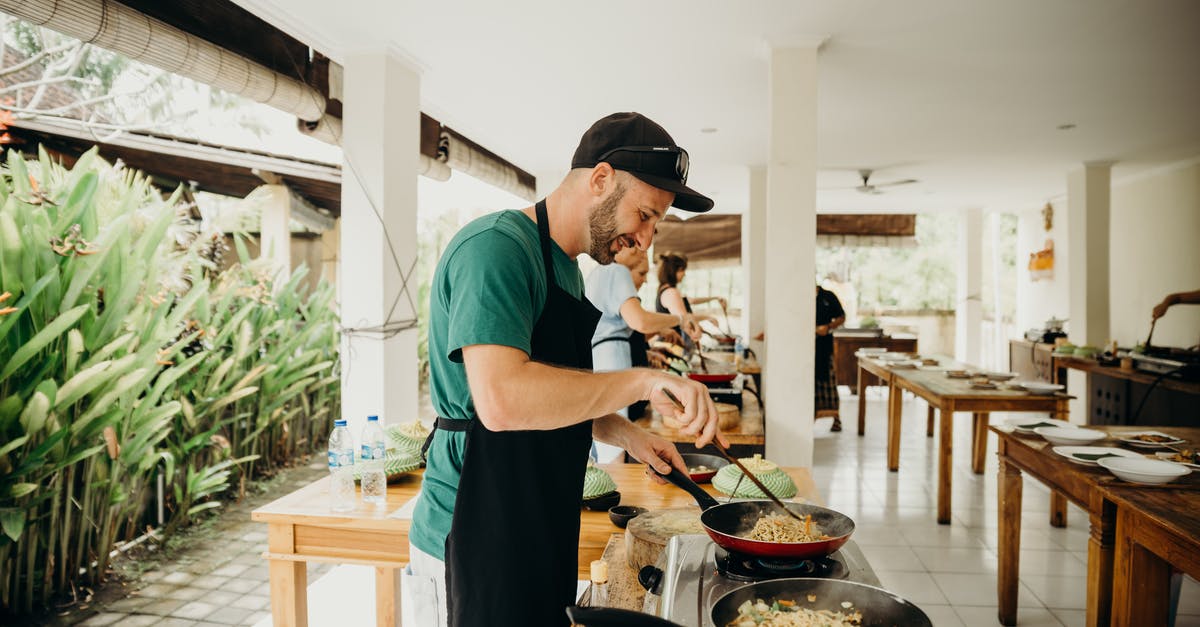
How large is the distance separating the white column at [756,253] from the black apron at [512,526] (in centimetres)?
701

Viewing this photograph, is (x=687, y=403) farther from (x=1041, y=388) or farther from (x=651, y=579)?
(x=1041, y=388)

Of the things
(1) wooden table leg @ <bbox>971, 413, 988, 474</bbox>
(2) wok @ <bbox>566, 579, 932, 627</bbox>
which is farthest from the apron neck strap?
(1) wooden table leg @ <bbox>971, 413, 988, 474</bbox>

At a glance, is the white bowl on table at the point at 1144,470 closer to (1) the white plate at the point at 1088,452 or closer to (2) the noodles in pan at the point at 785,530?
(1) the white plate at the point at 1088,452

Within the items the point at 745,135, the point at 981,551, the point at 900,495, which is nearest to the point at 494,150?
the point at 745,135

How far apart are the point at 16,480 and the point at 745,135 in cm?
576

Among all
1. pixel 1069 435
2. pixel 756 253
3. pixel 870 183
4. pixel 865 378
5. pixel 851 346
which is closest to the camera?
pixel 1069 435

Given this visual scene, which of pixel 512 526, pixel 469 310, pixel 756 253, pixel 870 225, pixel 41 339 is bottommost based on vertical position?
pixel 512 526

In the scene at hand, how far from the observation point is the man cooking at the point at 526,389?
3.70ft

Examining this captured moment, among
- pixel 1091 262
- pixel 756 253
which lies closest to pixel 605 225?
pixel 756 253

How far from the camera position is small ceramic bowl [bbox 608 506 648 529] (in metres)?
1.96

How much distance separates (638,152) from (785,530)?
76cm

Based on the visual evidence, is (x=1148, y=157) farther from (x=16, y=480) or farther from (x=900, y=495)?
(x=16, y=480)

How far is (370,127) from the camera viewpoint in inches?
166

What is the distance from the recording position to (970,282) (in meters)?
Answer: 12.0
